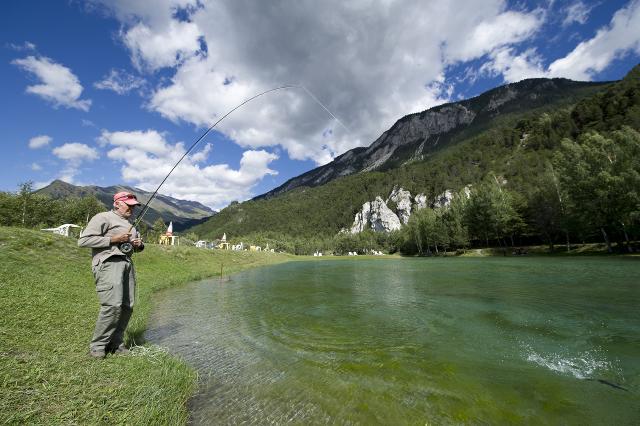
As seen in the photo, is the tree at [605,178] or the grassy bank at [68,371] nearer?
the grassy bank at [68,371]

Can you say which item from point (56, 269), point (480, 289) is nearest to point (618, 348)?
point (480, 289)

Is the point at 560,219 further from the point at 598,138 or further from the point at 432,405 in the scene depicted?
the point at 432,405

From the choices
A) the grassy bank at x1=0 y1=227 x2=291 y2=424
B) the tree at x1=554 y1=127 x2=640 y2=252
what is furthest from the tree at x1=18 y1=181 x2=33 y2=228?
the tree at x1=554 y1=127 x2=640 y2=252

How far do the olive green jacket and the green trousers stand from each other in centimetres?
14

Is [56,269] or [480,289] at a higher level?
[56,269]

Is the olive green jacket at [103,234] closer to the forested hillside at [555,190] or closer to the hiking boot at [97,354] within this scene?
the hiking boot at [97,354]

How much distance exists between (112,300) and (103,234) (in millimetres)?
1383

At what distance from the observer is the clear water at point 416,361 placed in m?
5.03

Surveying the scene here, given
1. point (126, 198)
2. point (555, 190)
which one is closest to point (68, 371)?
Result: point (126, 198)

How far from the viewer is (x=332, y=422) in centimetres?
477

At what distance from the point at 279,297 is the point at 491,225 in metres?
79.1

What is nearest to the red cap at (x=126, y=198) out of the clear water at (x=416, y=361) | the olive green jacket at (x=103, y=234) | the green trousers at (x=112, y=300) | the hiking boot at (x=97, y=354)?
the olive green jacket at (x=103, y=234)

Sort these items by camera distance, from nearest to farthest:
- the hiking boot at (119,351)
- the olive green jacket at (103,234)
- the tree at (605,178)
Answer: the olive green jacket at (103,234), the hiking boot at (119,351), the tree at (605,178)

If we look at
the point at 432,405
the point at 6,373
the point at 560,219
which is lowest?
the point at 432,405
